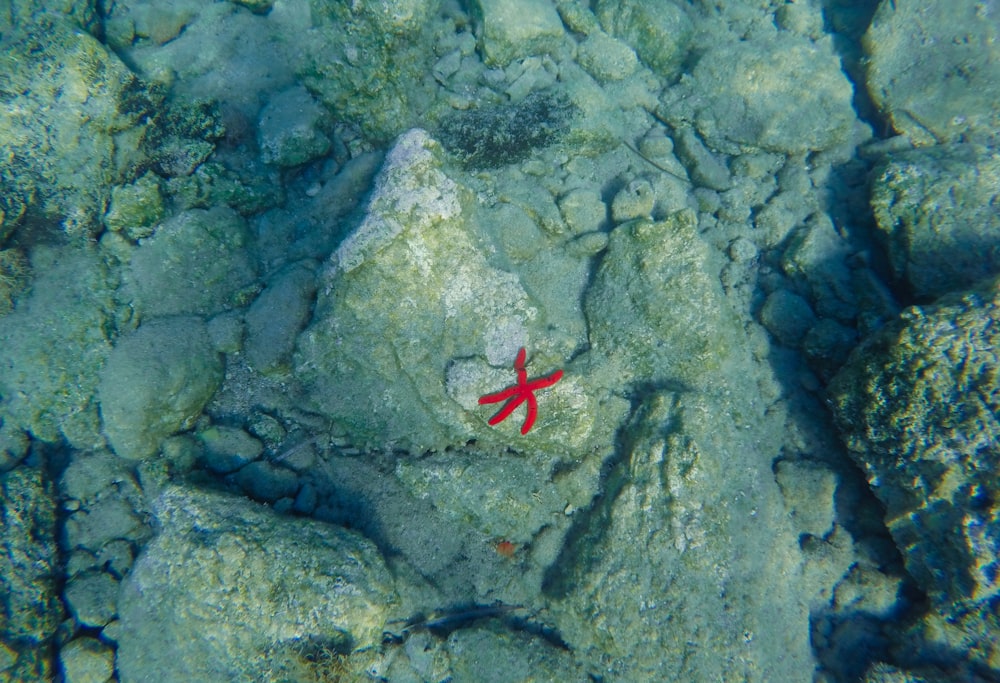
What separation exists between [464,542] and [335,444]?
142 centimetres

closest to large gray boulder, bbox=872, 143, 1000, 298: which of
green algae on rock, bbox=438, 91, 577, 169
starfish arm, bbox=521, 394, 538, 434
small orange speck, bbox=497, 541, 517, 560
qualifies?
green algae on rock, bbox=438, 91, 577, 169

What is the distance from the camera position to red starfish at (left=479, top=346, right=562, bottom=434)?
11.6ft

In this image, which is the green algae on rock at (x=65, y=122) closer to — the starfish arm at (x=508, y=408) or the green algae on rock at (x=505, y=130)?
the green algae on rock at (x=505, y=130)

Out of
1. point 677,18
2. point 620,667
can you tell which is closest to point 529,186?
point 677,18

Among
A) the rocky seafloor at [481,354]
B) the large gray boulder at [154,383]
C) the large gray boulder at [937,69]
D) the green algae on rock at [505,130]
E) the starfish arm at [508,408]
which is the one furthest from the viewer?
the large gray boulder at [937,69]

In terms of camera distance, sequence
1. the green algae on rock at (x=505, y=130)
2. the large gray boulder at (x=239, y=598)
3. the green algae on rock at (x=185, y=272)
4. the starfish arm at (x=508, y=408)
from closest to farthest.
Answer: the large gray boulder at (x=239, y=598) < the starfish arm at (x=508, y=408) < the green algae on rock at (x=185, y=272) < the green algae on rock at (x=505, y=130)

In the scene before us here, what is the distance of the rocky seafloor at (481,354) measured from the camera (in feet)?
10.7

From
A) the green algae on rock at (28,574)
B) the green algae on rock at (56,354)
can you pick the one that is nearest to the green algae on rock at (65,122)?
the green algae on rock at (56,354)

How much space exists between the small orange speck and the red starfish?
107 cm

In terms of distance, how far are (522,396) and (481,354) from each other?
1.67ft

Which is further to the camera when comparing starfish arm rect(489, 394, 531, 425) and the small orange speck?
the small orange speck

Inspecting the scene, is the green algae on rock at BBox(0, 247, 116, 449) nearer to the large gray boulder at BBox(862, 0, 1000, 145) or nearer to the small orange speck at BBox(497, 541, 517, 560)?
the small orange speck at BBox(497, 541, 517, 560)

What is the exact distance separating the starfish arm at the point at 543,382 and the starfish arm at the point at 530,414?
0.07 meters

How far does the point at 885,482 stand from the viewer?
11.6ft
